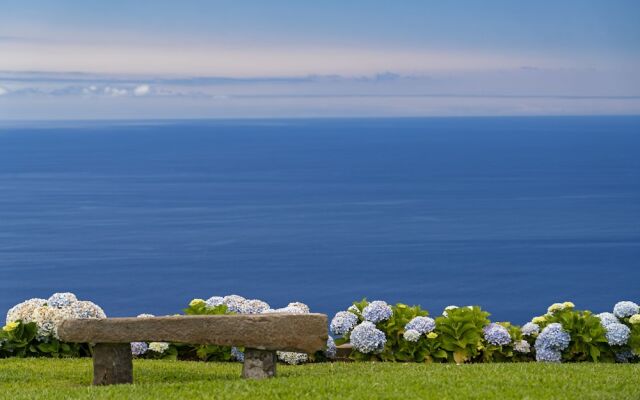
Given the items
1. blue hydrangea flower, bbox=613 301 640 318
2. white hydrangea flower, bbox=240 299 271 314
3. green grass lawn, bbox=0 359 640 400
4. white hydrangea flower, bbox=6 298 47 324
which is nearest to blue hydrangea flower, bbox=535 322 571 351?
green grass lawn, bbox=0 359 640 400

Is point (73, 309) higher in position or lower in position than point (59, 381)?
higher

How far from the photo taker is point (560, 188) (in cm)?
15525

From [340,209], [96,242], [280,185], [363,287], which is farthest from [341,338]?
[280,185]

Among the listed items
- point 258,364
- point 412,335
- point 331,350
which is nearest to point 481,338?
point 412,335

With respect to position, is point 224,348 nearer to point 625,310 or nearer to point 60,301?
point 60,301

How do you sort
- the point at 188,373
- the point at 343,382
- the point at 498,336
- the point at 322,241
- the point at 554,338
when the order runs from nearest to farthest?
the point at 343,382 → the point at 188,373 → the point at 554,338 → the point at 498,336 → the point at 322,241

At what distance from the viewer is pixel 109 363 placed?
10383mm

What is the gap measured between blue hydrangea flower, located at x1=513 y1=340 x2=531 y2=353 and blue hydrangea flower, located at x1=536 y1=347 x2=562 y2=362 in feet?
0.94

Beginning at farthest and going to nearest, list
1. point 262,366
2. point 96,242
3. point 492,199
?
point 492,199
point 96,242
point 262,366

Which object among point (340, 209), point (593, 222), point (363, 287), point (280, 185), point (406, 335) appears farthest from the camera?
point (280, 185)

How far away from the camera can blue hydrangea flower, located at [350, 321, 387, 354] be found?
12.7 m

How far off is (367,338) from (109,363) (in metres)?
3.61

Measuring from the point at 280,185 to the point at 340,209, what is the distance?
27448mm

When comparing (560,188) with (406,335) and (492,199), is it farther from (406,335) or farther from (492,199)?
(406,335)
